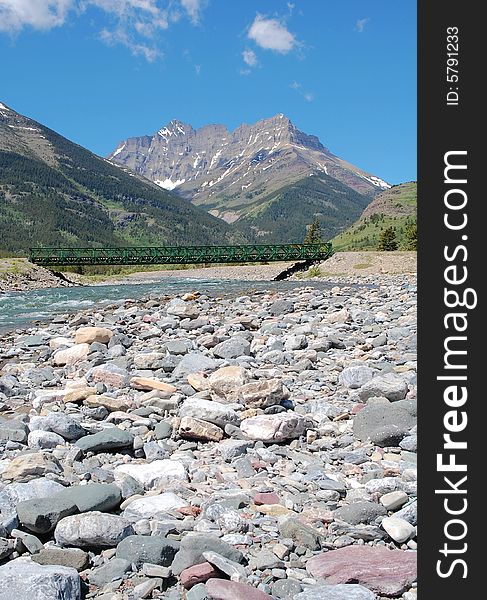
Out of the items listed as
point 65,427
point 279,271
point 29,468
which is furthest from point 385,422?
point 279,271

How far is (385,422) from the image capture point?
6.56m

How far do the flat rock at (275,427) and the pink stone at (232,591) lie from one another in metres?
3.13

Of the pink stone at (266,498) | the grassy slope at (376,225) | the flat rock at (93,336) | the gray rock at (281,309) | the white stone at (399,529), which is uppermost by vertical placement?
the grassy slope at (376,225)

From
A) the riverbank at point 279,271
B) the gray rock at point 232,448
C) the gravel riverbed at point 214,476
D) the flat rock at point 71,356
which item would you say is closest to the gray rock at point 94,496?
the gravel riverbed at point 214,476

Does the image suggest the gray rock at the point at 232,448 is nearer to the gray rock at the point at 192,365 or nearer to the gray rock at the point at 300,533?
the gray rock at the point at 300,533

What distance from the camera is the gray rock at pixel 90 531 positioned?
13.2ft

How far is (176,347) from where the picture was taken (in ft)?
39.9

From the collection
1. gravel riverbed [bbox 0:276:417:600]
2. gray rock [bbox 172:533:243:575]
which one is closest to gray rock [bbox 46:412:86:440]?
gravel riverbed [bbox 0:276:417:600]

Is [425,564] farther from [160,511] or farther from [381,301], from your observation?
[381,301]

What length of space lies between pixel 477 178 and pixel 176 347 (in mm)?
9690

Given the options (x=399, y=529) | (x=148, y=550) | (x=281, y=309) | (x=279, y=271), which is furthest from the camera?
(x=279, y=271)

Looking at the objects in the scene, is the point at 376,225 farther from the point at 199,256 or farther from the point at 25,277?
the point at 25,277

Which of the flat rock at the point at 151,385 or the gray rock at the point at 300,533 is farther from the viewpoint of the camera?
the flat rock at the point at 151,385

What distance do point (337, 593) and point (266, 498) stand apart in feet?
5.28
